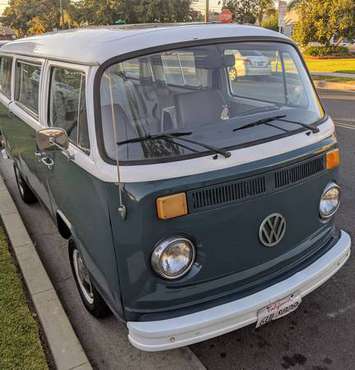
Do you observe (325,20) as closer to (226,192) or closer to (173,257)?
(226,192)

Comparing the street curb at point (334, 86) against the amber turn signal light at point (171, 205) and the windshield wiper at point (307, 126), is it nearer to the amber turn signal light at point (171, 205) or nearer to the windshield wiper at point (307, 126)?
the windshield wiper at point (307, 126)

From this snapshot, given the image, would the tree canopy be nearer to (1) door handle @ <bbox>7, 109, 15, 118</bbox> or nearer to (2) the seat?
(1) door handle @ <bbox>7, 109, 15, 118</bbox>

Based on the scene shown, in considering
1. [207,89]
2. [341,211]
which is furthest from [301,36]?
[207,89]

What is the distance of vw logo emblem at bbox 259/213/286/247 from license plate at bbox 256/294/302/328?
0.35 m

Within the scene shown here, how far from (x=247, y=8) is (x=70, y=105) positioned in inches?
1720

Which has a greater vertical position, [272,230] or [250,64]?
[250,64]

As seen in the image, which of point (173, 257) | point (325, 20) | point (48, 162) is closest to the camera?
point (173, 257)

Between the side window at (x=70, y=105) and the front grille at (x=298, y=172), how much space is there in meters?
1.17

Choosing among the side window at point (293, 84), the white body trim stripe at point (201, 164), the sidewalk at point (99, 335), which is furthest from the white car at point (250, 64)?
the sidewalk at point (99, 335)

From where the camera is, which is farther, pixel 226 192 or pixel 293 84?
pixel 293 84

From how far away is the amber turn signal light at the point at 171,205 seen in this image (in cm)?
230

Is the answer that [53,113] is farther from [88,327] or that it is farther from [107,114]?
[88,327]

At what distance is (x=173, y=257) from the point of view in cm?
242

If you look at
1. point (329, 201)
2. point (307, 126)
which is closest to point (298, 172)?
point (307, 126)
